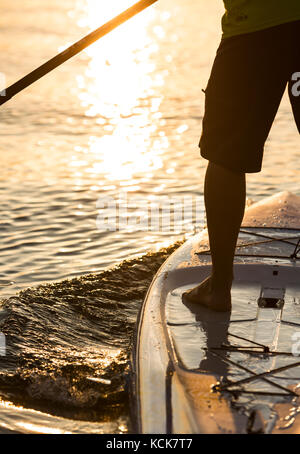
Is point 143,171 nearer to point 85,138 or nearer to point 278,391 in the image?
point 85,138

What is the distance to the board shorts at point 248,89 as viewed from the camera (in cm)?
300

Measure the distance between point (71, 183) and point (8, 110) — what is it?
2.92 m

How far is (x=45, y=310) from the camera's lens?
4.47 m

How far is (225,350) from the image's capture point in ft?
9.97

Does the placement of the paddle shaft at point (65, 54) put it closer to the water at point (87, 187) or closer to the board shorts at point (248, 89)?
the board shorts at point (248, 89)

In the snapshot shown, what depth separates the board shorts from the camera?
118 inches

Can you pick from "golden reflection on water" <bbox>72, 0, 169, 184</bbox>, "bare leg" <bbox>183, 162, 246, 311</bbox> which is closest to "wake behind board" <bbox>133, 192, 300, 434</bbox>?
"bare leg" <bbox>183, 162, 246, 311</bbox>

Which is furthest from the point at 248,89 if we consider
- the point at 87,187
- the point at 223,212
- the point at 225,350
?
the point at 87,187

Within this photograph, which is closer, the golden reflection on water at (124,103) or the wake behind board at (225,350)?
the wake behind board at (225,350)

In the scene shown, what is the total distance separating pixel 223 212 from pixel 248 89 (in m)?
0.49

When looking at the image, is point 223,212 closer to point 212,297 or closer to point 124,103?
point 212,297

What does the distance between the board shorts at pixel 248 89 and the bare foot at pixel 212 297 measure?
0.57 meters

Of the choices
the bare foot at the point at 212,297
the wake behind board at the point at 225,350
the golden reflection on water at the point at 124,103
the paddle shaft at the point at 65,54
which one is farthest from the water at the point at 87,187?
the paddle shaft at the point at 65,54

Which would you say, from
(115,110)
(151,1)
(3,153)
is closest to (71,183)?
(3,153)
